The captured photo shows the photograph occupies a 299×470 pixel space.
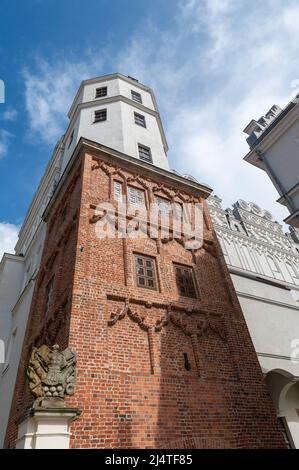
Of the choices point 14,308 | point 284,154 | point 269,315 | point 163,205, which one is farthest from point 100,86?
point 269,315

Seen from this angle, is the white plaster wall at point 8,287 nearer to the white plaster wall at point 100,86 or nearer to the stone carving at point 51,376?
the stone carving at point 51,376

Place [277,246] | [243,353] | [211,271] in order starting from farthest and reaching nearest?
1. [277,246]
2. [211,271]
3. [243,353]

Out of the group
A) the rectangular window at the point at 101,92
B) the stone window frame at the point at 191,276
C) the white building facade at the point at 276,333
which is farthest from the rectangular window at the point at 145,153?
the white building facade at the point at 276,333

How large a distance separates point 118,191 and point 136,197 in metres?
0.84

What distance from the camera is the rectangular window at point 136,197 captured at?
1138cm

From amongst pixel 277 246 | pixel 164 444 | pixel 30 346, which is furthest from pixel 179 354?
pixel 277 246

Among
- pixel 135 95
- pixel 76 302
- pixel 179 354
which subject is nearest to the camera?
pixel 76 302

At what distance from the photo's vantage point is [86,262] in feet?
27.0

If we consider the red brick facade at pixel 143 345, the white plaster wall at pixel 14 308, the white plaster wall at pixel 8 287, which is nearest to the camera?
the red brick facade at pixel 143 345

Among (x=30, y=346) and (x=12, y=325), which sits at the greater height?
(x=12, y=325)

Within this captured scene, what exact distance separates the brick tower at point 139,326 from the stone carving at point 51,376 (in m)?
0.48
